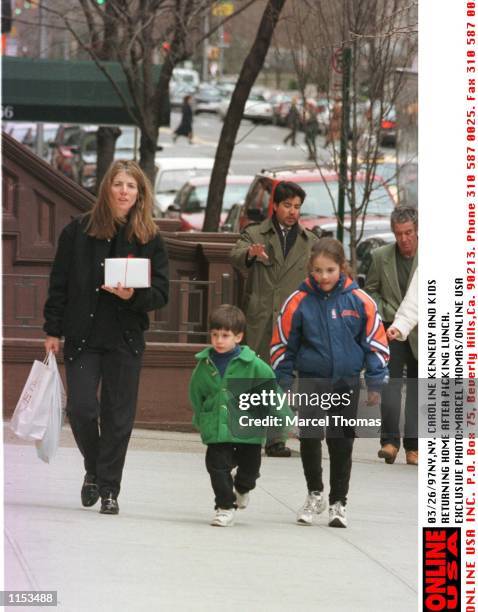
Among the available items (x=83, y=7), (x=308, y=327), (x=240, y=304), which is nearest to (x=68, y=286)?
(x=308, y=327)

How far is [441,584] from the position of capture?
5.35 metres

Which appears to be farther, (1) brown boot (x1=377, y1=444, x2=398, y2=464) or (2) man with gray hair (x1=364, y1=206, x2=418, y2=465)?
(1) brown boot (x1=377, y1=444, x2=398, y2=464)

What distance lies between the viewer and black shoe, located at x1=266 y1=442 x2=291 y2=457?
9586 mm

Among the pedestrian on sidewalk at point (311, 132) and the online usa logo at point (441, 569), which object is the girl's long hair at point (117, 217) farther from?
the pedestrian on sidewalk at point (311, 132)

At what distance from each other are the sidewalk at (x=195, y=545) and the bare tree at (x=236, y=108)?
5844mm

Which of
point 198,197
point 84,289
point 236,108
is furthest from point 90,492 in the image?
point 198,197

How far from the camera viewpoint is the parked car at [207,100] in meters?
72.6

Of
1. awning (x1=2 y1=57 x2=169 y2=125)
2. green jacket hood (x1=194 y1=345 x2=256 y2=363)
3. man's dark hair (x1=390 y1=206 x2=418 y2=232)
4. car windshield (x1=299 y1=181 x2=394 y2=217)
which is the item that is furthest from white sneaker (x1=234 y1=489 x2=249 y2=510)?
awning (x1=2 y1=57 x2=169 y2=125)

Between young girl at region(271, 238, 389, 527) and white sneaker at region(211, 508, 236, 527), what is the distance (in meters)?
0.58

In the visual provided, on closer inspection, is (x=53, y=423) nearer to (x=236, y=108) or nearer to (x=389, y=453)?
(x=389, y=453)

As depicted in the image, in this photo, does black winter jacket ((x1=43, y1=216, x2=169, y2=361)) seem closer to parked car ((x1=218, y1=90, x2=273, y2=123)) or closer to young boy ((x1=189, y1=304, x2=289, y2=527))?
young boy ((x1=189, y1=304, x2=289, y2=527))

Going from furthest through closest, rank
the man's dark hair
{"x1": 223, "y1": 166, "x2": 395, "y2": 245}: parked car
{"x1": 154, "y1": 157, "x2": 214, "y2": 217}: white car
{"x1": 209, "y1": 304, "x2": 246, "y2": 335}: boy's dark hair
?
{"x1": 154, "y1": 157, "x2": 214, "y2": 217}: white car → {"x1": 223, "y1": 166, "x2": 395, "y2": 245}: parked car → the man's dark hair → {"x1": 209, "y1": 304, "x2": 246, "y2": 335}: boy's dark hair

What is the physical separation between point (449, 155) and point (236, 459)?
6.10 ft

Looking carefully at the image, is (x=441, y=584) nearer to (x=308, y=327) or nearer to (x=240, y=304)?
(x=308, y=327)
